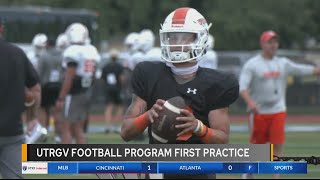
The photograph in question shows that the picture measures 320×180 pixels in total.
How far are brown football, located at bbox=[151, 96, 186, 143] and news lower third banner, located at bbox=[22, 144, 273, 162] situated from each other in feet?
0.23

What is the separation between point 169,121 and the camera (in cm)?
498

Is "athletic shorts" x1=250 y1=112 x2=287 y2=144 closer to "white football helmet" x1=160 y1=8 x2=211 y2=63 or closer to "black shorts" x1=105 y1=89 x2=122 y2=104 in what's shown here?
"white football helmet" x1=160 y1=8 x2=211 y2=63

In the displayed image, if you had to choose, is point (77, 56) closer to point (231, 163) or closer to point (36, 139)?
point (36, 139)

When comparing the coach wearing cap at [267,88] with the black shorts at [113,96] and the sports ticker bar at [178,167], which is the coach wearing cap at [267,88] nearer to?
the sports ticker bar at [178,167]

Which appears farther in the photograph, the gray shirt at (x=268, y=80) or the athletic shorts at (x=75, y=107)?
the athletic shorts at (x=75, y=107)

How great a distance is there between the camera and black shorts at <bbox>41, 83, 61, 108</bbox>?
16078mm

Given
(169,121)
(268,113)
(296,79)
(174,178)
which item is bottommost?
(296,79)

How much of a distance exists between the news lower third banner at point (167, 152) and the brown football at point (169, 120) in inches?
2.8

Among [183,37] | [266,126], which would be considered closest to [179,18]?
[183,37]

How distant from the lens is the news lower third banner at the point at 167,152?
4984 millimetres

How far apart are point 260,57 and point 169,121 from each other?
6.91 metres

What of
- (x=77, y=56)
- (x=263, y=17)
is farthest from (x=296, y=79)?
(x=77, y=56)

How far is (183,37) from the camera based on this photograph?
17.8 feet

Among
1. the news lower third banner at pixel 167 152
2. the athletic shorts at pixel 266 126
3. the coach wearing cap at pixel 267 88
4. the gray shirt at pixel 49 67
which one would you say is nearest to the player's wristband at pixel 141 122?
the news lower third banner at pixel 167 152
